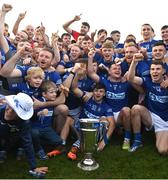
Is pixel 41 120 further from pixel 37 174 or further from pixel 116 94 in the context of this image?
pixel 116 94

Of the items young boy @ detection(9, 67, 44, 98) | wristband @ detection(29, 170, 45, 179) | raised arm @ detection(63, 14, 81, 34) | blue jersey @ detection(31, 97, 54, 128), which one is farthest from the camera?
raised arm @ detection(63, 14, 81, 34)

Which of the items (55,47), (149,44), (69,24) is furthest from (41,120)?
(69,24)

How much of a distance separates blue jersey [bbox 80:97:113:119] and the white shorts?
76 centimetres

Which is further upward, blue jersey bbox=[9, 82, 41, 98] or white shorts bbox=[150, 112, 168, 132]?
blue jersey bbox=[9, 82, 41, 98]

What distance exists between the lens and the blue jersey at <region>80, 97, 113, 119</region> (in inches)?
242

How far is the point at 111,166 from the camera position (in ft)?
17.3

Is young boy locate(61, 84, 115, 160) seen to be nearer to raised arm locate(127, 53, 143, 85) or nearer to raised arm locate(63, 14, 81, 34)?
raised arm locate(127, 53, 143, 85)

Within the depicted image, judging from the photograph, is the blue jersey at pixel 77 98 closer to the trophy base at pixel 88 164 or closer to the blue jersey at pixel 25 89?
the blue jersey at pixel 25 89

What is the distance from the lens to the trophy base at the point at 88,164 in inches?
203

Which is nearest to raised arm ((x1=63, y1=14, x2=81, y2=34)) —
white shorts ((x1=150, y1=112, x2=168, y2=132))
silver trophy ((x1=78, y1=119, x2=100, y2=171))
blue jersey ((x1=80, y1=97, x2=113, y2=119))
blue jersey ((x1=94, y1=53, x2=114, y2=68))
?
blue jersey ((x1=94, y1=53, x2=114, y2=68))

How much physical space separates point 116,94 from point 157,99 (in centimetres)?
73

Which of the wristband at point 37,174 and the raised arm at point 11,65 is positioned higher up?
the raised arm at point 11,65

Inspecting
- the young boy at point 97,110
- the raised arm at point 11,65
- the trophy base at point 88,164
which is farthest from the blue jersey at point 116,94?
the raised arm at point 11,65

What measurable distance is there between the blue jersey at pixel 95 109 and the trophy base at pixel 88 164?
105 centimetres
